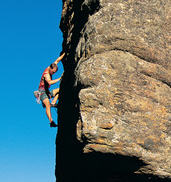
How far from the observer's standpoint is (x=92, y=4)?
27.0 feet

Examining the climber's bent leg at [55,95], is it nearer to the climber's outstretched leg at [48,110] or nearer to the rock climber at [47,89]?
the rock climber at [47,89]

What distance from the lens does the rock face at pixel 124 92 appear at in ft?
A: 21.4

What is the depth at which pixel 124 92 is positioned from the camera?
6805 millimetres

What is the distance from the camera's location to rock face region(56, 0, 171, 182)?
6.53 metres

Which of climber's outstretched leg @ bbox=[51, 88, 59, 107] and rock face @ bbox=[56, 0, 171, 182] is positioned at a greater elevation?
climber's outstretched leg @ bbox=[51, 88, 59, 107]

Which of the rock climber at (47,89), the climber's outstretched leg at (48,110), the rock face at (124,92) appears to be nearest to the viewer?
the rock face at (124,92)

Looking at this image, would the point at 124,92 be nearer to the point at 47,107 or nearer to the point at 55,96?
the point at 47,107

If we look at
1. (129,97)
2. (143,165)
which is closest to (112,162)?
(143,165)

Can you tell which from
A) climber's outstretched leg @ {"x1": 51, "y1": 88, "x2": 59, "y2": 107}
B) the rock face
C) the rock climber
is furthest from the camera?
climber's outstretched leg @ {"x1": 51, "y1": 88, "x2": 59, "y2": 107}

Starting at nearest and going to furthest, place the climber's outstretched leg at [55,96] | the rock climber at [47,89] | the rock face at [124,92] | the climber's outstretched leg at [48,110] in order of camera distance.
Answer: the rock face at [124,92] → the rock climber at [47,89] → the climber's outstretched leg at [48,110] → the climber's outstretched leg at [55,96]

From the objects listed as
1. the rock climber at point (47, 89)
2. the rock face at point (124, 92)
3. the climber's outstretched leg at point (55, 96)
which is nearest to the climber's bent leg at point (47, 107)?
the rock climber at point (47, 89)

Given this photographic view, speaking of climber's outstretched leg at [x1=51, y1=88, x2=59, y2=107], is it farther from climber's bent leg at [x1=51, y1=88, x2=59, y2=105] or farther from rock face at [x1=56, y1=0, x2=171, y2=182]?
rock face at [x1=56, y1=0, x2=171, y2=182]

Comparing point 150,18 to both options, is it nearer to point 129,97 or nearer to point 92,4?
point 92,4

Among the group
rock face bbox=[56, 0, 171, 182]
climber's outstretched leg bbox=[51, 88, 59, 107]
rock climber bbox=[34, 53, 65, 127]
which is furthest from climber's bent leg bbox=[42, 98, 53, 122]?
rock face bbox=[56, 0, 171, 182]
